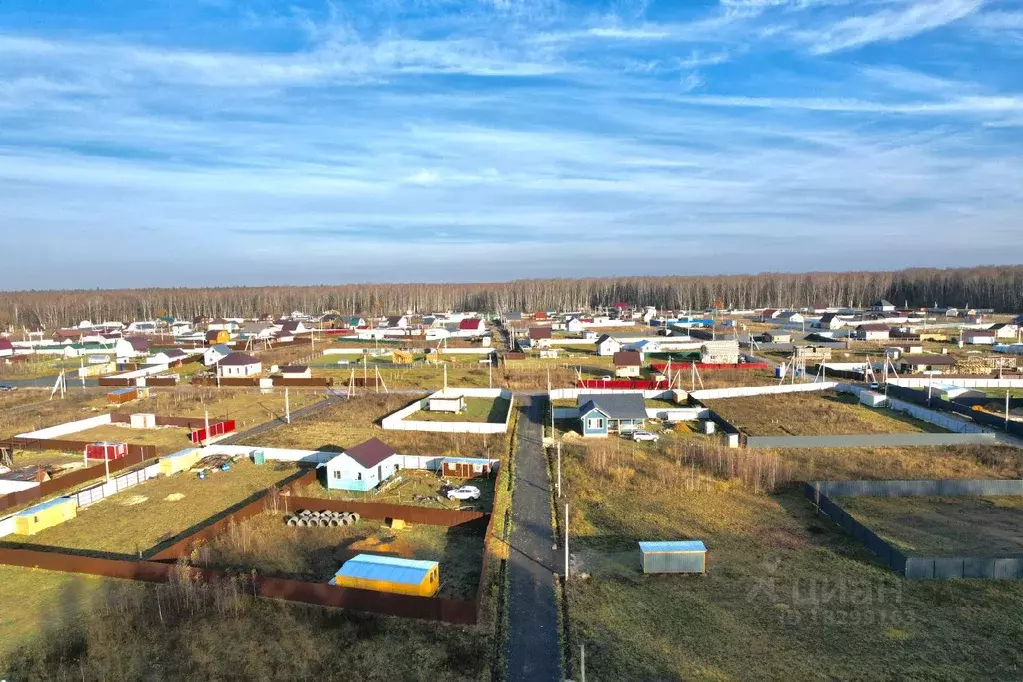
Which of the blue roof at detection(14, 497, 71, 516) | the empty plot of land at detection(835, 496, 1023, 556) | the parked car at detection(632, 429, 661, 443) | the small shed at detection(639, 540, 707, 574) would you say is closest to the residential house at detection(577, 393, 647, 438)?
the parked car at detection(632, 429, 661, 443)

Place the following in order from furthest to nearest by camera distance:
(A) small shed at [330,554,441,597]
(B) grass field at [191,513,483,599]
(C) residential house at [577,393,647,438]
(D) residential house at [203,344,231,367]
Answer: (D) residential house at [203,344,231,367], (C) residential house at [577,393,647,438], (B) grass field at [191,513,483,599], (A) small shed at [330,554,441,597]

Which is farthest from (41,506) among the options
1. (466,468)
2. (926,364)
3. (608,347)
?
(926,364)

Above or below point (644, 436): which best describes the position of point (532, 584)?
below

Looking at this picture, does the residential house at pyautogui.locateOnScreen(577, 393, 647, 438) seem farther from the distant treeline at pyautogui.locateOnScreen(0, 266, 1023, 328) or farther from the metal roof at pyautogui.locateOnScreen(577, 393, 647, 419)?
the distant treeline at pyautogui.locateOnScreen(0, 266, 1023, 328)

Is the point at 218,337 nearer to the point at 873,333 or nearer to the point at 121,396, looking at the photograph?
the point at 121,396

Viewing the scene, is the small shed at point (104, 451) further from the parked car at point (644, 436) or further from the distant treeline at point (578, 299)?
the distant treeline at point (578, 299)

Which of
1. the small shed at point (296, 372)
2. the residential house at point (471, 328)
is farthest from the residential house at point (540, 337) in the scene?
the small shed at point (296, 372)
